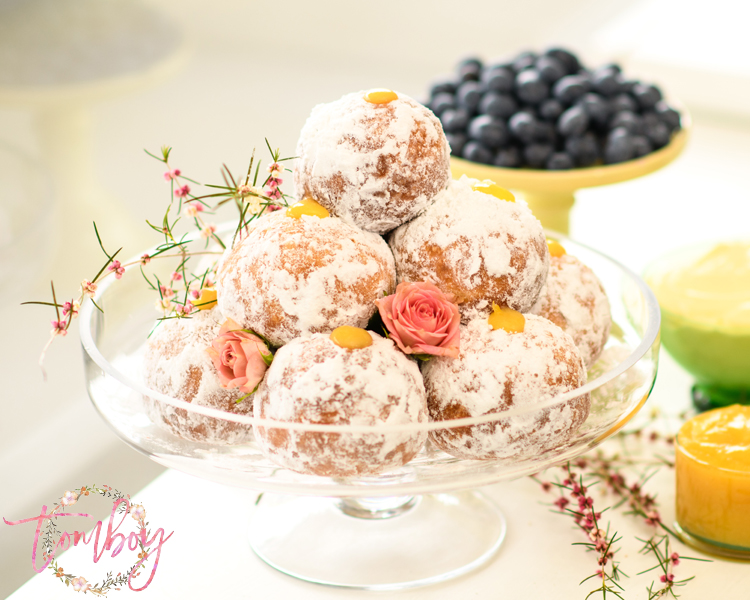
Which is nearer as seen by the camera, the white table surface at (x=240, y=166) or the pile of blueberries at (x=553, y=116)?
the white table surface at (x=240, y=166)

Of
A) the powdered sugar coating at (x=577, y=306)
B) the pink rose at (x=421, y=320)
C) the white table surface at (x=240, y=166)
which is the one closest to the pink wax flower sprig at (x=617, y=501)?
the white table surface at (x=240, y=166)

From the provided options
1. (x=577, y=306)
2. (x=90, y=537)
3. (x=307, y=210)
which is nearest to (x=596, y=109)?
(x=577, y=306)

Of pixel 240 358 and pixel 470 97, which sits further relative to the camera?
pixel 470 97

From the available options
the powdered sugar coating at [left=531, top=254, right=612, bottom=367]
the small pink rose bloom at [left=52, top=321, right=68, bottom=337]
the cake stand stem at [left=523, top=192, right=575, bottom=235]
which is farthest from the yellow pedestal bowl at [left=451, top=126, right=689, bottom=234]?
the small pink rose bloom at [left=52, top=321, right=68, bottom=337]

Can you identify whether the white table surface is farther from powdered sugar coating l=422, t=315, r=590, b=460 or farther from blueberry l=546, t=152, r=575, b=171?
blueberry l=546, t=152, r=575, b=171

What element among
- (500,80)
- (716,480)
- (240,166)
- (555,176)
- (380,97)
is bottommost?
(240,166)

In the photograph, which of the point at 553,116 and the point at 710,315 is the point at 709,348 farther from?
the point at 553,116

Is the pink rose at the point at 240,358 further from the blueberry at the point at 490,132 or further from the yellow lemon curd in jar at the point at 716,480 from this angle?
the blueberry at the point at 490,132
